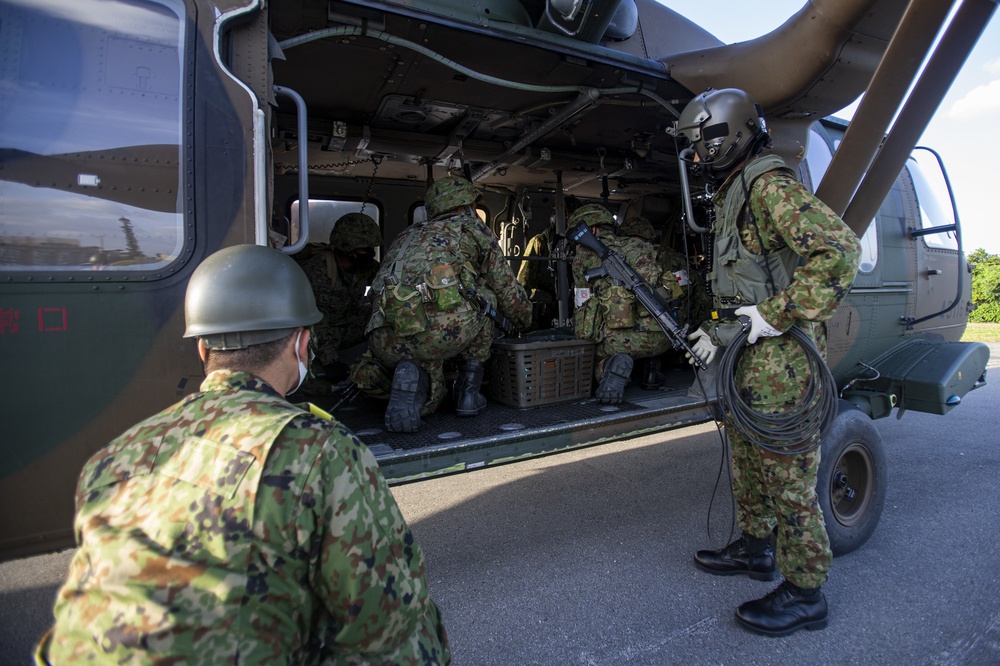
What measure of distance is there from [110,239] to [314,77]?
2129 mm

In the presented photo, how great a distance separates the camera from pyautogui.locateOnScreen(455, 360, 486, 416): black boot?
3795mm

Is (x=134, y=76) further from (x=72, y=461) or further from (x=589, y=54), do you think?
(x=589, y=54)

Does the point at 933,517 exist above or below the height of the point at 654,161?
below

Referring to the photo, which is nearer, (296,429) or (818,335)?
(296,429)

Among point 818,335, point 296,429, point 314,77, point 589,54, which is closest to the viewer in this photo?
point 296,429

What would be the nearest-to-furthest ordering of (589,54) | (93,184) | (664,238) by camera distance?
(93,184), (589,54), (664,238)

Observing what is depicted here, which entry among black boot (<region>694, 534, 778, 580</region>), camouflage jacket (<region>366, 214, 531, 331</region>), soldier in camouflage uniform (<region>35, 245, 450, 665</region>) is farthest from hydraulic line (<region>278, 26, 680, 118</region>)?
black boot (<region>694, 534, 778, 580</region>)

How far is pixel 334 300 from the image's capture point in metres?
5.16

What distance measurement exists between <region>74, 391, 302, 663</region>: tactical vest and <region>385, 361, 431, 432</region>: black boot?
2.21 meters

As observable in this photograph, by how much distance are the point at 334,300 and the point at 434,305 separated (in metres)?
1.84

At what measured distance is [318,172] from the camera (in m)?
5.75

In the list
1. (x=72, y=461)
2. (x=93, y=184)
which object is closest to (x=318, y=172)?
(x=93, y=184)

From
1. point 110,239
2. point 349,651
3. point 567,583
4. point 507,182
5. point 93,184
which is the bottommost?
point 567,583

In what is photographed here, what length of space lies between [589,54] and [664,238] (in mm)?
3653
